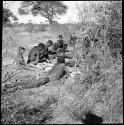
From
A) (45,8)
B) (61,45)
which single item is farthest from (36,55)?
(45,8)

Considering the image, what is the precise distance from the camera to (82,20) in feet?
20.6

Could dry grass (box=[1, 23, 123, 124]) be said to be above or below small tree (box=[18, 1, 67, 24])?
below

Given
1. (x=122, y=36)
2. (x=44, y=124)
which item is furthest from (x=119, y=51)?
(x=44, y=124)

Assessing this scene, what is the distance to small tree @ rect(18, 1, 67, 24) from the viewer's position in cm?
3262

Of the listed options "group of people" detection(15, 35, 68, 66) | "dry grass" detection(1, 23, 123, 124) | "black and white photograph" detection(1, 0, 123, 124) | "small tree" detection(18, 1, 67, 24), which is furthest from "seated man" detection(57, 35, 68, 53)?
"small tree" detection(18, 1, 67, 24)

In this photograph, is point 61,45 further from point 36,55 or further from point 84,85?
point 84,85

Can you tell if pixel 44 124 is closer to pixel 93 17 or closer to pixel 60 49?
pixel 93 17

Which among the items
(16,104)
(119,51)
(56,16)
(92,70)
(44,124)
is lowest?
(44,124)

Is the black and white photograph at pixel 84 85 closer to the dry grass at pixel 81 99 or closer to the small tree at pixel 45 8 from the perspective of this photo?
the dry grass at pixel 81 99

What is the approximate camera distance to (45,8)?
107ft

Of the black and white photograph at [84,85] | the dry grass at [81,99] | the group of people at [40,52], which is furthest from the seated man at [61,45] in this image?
the dry grass at [81,99]

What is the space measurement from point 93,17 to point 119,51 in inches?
46.7

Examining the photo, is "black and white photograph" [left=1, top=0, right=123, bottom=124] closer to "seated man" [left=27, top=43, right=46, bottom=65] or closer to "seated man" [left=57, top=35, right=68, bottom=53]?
"seated man" [left=27, top=43, right=46, bottom=65]

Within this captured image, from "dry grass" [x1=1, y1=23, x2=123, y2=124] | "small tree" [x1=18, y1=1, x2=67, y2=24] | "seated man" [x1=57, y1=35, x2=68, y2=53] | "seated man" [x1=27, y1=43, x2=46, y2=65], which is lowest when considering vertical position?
"dry grass" [x1=1, y1=23, x2=123, y2=124]
